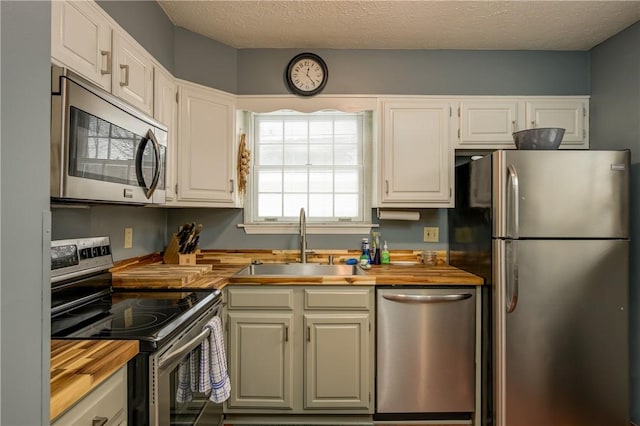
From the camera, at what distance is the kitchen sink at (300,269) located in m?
2.65

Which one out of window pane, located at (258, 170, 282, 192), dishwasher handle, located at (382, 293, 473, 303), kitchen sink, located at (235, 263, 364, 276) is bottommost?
dishwasher handle, located at (382, 293, 473, 303)

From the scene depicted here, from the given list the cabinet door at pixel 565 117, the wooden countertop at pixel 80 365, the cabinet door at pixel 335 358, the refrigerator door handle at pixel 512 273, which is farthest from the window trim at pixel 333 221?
the wooden countertop at pixel 80 365

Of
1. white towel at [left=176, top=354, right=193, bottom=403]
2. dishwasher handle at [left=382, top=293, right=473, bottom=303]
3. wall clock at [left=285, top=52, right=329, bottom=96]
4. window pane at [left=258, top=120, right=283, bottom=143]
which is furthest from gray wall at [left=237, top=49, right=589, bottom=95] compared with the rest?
white towel at [left=176, top=354, right=193, bottom=403]

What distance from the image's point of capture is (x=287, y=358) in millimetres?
2213

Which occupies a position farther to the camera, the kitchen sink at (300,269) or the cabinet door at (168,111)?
the kitchen sink at (300,269)

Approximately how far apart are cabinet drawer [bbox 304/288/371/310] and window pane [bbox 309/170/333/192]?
3.14 feet

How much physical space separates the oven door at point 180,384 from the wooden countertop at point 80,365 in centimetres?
11

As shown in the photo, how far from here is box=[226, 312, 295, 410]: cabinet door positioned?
87.0 inches

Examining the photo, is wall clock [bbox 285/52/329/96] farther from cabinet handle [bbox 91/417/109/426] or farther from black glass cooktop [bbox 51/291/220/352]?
cabinet handle [bbox 91/417/109/426]

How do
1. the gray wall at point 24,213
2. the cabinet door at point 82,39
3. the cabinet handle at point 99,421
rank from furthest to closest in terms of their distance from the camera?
the cabinet door at point 82,39
the cabinet handle at point 99,421
the gray wall at point 24,213

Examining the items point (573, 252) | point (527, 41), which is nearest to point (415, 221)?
point (573, 252)

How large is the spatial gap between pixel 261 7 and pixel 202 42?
589mm

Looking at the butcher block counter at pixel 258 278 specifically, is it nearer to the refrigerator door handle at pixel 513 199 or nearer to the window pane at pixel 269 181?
the refrigerator door handle at pixel 513 199

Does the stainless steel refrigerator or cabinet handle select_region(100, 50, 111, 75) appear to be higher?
cabinet handle select_region(100, 50, 111, 75)
